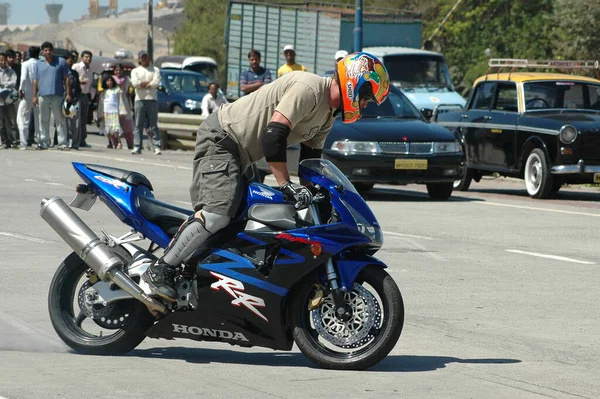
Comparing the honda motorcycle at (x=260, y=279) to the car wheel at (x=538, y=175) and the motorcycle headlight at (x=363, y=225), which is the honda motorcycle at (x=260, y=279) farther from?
the car wheel at (x=538, y=175)

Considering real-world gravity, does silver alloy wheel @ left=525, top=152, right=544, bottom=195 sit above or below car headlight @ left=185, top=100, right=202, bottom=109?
Result: above

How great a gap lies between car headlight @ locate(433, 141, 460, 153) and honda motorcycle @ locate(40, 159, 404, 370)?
1065cm

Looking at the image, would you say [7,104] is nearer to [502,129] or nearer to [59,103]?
[59,103]

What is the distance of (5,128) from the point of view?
1004 inches

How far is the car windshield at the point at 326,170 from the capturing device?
6797 mm

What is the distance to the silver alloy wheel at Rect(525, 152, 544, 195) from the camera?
1839cm

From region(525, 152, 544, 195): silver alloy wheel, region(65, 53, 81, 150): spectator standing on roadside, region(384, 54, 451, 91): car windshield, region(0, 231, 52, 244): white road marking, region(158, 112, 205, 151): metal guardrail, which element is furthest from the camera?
region(384, 54, 451, 91): car windshield

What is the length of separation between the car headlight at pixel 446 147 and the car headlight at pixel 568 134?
1.46m

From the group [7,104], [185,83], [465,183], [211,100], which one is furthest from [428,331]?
[185,83]

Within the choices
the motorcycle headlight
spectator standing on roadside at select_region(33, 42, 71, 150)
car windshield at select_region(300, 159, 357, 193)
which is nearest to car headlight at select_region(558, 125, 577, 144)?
spectator standing on roadside at select_region(33, 42, 71, 150)

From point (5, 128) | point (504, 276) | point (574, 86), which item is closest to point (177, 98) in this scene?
point (5, 128)

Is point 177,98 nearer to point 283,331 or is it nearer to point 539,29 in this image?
point 539,29

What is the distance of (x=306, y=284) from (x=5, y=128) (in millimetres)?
19612

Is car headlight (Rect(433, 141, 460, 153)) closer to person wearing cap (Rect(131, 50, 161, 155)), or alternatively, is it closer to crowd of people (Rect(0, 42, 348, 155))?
crowd of people (Rect(0, 42, 348, 155))
